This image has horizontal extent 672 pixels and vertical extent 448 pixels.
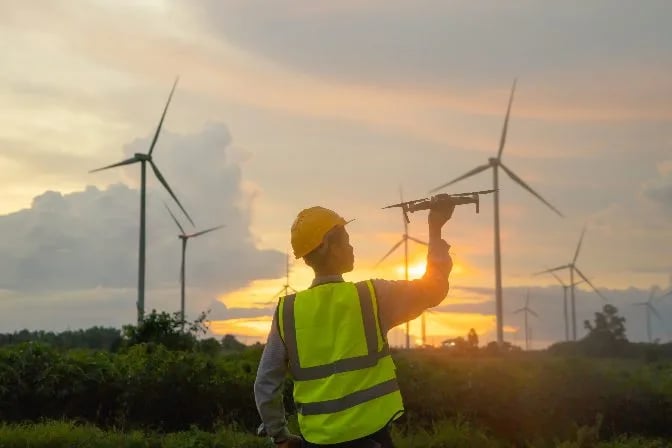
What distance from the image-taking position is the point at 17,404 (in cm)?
1722

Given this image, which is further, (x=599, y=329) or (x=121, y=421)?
(x=599, y=329)

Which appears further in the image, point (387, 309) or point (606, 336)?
point (606, 336)

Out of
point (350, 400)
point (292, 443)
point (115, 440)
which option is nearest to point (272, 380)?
point (292, 443)

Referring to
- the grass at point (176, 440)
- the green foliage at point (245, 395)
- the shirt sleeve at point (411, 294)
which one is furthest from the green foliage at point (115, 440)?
the shirt sleeve at point (411, 294)

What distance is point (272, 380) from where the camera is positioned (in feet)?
14.8

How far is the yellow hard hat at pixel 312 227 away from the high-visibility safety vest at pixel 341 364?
0.23m

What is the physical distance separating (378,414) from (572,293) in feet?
225

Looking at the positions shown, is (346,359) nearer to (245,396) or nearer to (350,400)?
(350,400)

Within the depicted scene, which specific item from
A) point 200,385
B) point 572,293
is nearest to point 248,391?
point 200,385

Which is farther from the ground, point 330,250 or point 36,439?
point 330,250

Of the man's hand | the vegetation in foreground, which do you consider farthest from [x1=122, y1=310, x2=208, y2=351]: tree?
the man's hand

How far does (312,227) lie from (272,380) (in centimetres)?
82

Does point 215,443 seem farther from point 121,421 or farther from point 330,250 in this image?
point 330,250

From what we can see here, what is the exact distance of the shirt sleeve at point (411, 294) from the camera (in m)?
4.35
